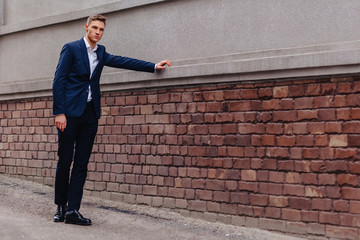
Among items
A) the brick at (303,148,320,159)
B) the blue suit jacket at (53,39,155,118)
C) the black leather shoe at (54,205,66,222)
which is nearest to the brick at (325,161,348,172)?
the brick at (303,148,320,159)

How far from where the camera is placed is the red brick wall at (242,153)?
493 centimetres

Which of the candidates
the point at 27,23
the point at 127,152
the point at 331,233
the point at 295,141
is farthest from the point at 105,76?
the point at 331,233

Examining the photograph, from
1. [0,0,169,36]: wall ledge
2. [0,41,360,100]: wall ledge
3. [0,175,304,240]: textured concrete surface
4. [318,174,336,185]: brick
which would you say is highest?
[0,0,169,36]: wall ledge

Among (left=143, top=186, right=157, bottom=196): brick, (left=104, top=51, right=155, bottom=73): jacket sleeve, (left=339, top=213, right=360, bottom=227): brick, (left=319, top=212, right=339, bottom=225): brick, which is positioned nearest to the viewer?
(left=339, top=213, right=360, bottom=227): brick

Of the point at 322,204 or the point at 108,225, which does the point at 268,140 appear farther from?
the point at 108,225

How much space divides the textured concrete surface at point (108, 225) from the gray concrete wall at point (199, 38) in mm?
1596

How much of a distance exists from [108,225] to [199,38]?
2413 millimetres

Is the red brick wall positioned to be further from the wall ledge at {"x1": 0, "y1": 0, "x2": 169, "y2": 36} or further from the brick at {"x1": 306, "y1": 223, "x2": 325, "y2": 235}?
the wall ledge at {"x1": 0, "y1": 0, "x2": 169, "y2": 36}

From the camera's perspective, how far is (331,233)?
194 inches

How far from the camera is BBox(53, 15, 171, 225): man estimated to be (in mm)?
5230

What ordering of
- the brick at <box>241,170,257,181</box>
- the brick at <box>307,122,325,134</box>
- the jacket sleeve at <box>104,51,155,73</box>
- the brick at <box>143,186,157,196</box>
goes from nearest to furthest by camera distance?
the brick at <box>307,122,325,134</box>
the brick at <box>241,170,257,181</box>
the jacket sleeve at <box>104,51,155,73</box>
the brick at <box>143,186,157,196</box>

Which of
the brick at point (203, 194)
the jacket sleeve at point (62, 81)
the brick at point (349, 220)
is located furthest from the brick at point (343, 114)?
the jacket sleeve at point (62, 81)

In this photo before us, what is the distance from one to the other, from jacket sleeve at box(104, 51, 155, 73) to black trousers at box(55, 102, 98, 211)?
649mm

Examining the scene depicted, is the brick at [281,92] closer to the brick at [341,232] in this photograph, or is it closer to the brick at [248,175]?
the brick at [248,175]
